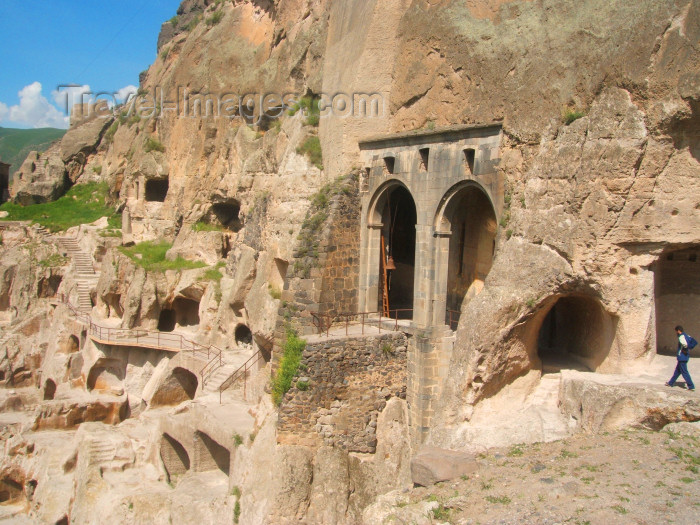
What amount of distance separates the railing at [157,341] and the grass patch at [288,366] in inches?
251

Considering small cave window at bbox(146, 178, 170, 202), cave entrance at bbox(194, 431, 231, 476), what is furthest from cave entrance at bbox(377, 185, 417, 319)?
small cave window at bbox(146, 178, 170, 202)

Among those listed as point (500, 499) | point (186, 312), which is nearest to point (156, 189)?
point (186, 312)

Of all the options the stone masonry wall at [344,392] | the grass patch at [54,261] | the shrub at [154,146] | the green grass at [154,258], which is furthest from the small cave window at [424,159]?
the grass patch at [54,261]

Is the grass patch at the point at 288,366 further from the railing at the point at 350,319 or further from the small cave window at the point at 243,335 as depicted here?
the small cave window at the point at 243,335

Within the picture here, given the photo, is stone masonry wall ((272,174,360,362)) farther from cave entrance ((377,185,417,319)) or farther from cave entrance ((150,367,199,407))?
cave entrance ((150,367,199,407))

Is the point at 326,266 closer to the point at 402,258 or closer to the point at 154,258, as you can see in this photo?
the point at 402,258

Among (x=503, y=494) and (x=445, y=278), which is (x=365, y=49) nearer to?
(x=445, y=278)

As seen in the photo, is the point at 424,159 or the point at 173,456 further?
the point at 173,456

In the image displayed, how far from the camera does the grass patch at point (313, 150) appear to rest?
606 inches

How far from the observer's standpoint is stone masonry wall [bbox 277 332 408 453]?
1150cm

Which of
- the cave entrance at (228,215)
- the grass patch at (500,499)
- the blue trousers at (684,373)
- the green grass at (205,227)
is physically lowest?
the grass patch at (500,499)

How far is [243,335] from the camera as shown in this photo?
20.4 m

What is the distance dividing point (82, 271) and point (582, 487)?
25.6 meters

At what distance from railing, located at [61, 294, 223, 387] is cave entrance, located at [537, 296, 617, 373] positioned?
376 inches
